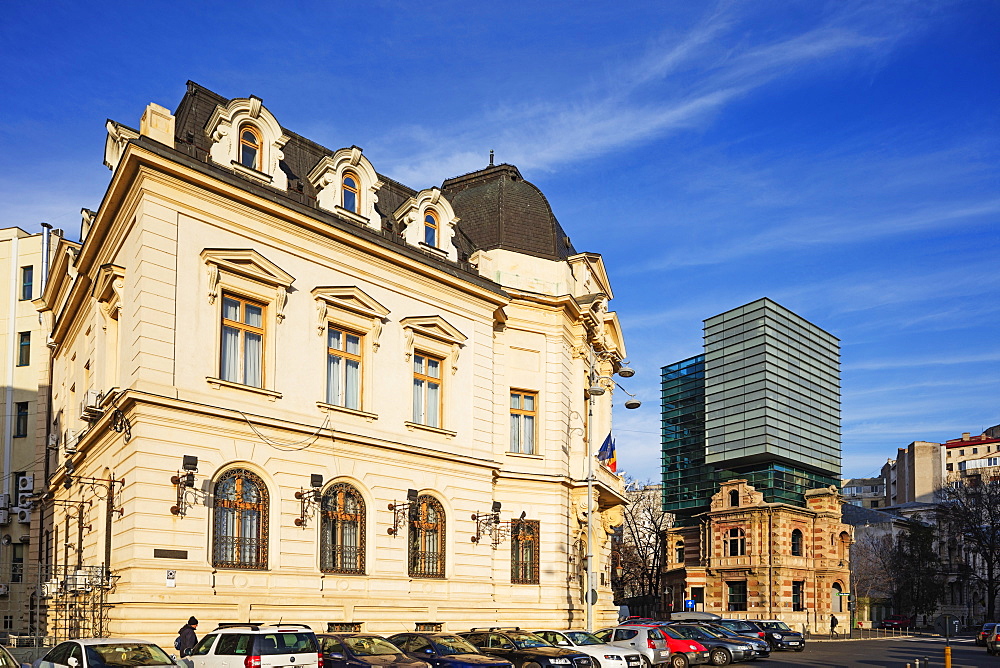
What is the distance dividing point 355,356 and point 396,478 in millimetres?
4276

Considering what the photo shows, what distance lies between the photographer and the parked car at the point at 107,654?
57.8 feet

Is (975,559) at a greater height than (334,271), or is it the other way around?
(334,271)

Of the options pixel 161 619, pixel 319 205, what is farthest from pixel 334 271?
pixel 161 619

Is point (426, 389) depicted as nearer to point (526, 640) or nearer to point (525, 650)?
point (526, 640)

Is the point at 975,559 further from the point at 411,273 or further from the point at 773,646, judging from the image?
the point at 411,273

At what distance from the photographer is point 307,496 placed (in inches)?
1112

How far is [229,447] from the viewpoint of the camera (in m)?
26.3

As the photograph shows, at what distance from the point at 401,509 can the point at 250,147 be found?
1257cm

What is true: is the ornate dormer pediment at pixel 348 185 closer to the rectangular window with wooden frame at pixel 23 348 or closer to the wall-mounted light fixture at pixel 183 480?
the wall-mounted light fixture at pixel 183 480

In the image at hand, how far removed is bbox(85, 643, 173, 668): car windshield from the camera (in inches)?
695

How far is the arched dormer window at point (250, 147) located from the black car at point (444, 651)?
583 inches

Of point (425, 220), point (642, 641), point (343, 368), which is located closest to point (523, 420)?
point (425, 220)

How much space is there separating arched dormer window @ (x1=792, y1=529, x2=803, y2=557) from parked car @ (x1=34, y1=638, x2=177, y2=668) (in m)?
71.5

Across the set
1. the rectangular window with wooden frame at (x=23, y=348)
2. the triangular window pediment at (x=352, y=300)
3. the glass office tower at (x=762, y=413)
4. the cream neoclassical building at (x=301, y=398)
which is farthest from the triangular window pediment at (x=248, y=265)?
the glass office tower at (x=762, y=413)
